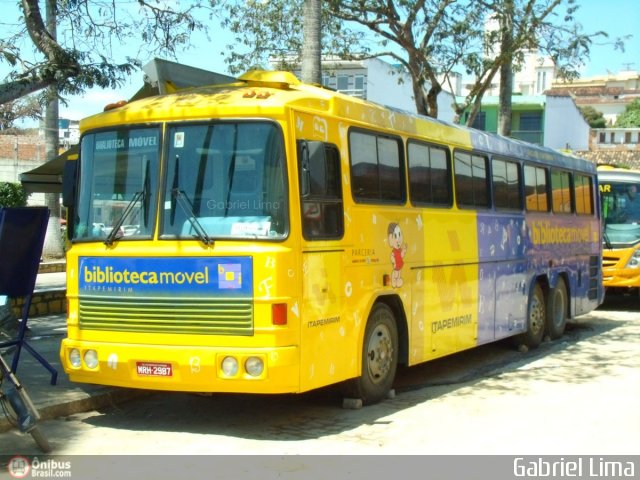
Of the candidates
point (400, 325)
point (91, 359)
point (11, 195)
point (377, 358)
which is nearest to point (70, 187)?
point (91, 359)

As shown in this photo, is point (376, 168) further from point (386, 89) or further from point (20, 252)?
point (386, 89)

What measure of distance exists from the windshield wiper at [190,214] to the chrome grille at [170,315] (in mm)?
507

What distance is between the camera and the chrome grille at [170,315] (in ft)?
22.2

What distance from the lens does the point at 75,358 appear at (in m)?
7.39

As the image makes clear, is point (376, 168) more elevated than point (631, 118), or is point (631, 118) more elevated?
point (631, 118)

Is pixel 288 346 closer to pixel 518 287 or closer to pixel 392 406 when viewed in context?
pixel 392 406

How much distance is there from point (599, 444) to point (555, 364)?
14.1 ft

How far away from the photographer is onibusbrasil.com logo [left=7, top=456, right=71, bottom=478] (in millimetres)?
5953

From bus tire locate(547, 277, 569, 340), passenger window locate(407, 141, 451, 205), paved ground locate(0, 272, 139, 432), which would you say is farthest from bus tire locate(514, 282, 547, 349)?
paved ground locate(0, 272, 139, 432)

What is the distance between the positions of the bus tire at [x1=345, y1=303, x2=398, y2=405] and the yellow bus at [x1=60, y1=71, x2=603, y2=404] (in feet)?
0.07

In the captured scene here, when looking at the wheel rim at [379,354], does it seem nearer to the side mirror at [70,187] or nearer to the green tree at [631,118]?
the side mirror at [70,187]

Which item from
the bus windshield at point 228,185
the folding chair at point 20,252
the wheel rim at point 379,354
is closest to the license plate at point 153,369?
the bus windshield at point 228,185

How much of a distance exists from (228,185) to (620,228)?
43.3ft

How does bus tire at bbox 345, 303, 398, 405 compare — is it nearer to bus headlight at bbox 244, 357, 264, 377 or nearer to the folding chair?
bus headlight at bbox 244, 357, 264, 377
